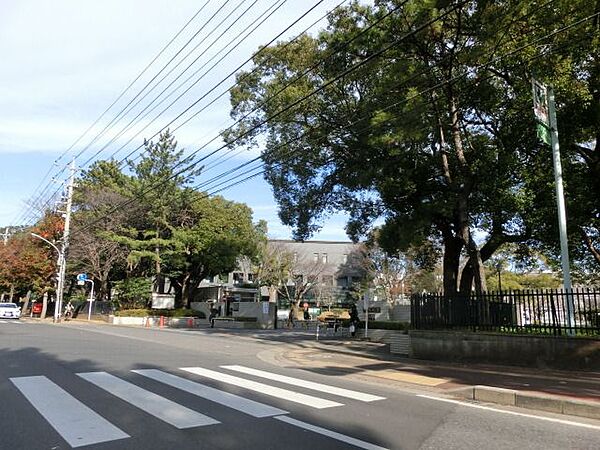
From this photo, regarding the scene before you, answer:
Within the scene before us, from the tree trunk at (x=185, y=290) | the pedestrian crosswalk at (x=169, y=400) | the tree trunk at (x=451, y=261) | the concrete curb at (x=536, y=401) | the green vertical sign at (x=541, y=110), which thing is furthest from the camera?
the tree trunk at (x=185, y=290)

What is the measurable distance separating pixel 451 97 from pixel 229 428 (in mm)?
13477

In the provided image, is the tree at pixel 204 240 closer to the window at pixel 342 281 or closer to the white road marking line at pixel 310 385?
the white road marking line at pixel 310 385

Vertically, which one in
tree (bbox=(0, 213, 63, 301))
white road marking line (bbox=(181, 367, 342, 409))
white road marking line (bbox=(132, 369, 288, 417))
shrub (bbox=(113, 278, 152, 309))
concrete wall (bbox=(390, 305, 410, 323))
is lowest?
white road marking line (bbox=(181, 367, 342, 409))

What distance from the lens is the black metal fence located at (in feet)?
43.7

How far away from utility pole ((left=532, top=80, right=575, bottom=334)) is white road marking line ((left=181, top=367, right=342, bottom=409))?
7.80 meters

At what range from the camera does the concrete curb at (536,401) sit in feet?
Answer: 26.3

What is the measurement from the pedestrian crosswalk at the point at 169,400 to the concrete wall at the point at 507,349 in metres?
5.93

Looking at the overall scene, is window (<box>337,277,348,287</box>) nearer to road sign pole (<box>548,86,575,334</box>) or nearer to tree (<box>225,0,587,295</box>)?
tree (<box>225,0,587,295</box>)

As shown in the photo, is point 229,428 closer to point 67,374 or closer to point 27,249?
point 67,374

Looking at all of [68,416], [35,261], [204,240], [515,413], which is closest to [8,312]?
[35,261]

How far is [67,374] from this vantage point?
10.6 meters

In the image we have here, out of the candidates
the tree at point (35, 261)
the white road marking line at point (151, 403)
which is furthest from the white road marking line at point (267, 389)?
the tree at point (35, 261)

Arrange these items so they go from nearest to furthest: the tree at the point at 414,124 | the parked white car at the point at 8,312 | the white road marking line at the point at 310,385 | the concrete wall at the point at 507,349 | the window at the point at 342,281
Result: the white road marking line at the point at 310,385, the concrete wall at the point at 507,349, the tree at the point at 414,124, the parked white car at the point at 8,312, the window at the point at 342,281

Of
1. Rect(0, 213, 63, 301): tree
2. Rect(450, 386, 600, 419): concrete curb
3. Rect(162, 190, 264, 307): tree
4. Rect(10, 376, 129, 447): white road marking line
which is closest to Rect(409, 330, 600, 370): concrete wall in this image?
Rect(450, 386, 600, 419): concrete curb
